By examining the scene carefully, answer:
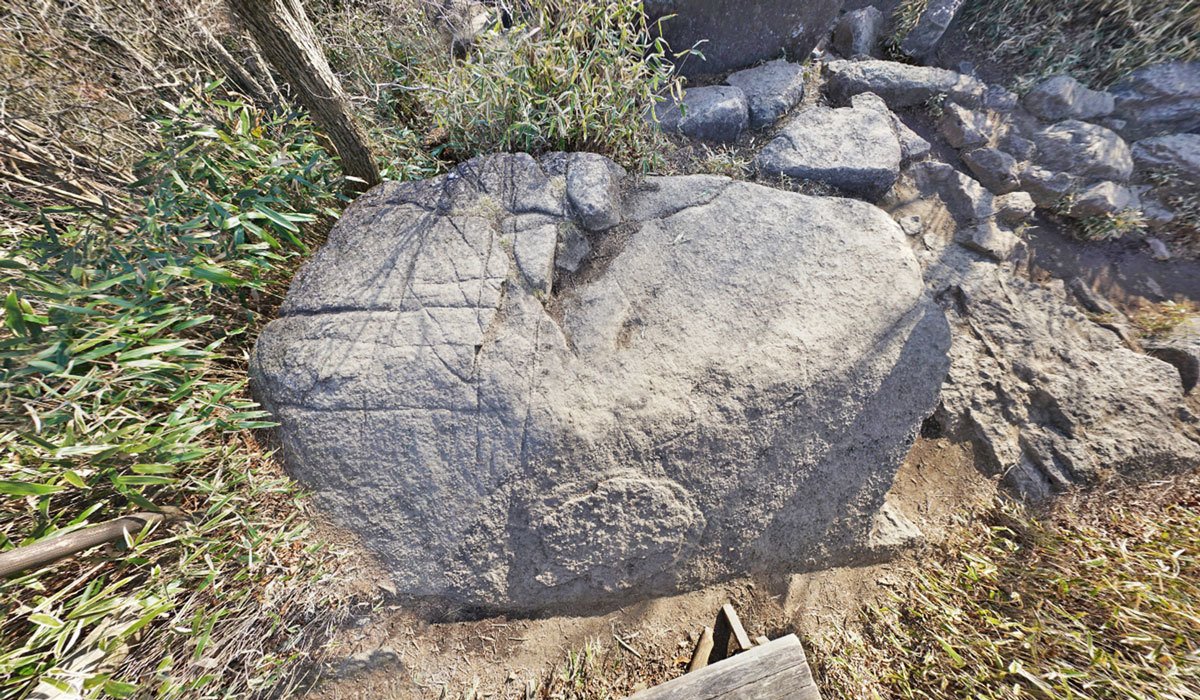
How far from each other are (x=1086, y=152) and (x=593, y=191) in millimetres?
3197

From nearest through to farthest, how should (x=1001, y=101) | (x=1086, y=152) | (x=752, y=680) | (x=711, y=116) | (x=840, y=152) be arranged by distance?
(x=752, y=680) → (x=840, y=152) → (x=711, y=116) → (x=1086, y=152) → (x=1001, y=101)

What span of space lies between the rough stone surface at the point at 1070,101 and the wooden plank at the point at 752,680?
12.3ft

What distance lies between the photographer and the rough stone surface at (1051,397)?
209cm

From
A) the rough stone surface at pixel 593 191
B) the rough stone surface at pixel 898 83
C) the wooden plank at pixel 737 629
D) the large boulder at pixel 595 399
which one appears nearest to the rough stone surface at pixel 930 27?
the rough stone surface at pixel 898 83

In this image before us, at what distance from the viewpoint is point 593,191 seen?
84.5 inches

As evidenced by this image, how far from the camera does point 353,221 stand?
2.12 m

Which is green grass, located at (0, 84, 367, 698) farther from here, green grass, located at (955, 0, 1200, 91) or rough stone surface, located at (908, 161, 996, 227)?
green grass, located at (955, 0, 1200, 91)

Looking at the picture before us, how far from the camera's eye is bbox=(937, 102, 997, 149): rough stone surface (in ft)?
9.87

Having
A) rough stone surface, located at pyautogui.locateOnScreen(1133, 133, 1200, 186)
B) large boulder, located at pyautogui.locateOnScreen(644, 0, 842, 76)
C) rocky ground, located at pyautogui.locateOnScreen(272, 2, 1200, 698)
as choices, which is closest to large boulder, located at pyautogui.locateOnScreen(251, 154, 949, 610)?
rocky ground, located at pyautogui.locateOnScreen(272, 2, 1200, 698)

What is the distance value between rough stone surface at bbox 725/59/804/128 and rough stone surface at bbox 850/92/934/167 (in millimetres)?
359

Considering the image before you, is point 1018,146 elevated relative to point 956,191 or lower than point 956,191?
elevated

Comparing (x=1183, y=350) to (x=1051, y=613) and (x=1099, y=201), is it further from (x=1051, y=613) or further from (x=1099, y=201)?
(x=1051, y=613)

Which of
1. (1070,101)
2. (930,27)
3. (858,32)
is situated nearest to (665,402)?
(858,32)

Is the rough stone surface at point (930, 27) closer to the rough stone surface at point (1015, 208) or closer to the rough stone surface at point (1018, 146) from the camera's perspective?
the rough stone surface at point (1018, 146)
